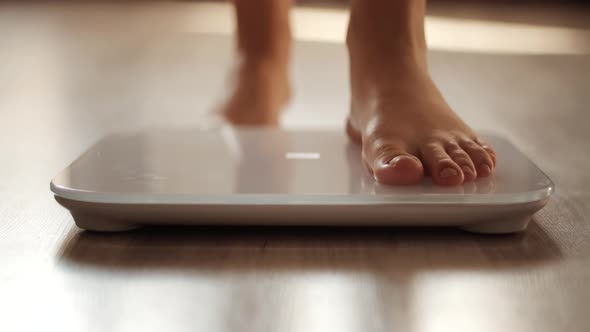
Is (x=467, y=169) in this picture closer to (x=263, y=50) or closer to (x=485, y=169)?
(x=485, y=169)

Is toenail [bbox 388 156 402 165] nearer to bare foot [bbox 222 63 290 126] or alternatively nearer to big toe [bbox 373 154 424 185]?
big toe [bbox 373 154 424 185]

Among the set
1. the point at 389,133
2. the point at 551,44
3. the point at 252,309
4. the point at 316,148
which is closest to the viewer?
the point at 252,309

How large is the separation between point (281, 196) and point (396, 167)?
4.9 inches

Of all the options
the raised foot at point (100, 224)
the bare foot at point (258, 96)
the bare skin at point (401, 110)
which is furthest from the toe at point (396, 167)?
the bare foot at point (258, 96)

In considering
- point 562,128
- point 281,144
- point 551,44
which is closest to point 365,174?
point 281,144

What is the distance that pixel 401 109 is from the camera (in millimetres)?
925

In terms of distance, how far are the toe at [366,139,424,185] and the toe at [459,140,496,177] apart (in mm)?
71

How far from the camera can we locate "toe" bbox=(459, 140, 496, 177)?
2.81 feet

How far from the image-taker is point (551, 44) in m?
2.27

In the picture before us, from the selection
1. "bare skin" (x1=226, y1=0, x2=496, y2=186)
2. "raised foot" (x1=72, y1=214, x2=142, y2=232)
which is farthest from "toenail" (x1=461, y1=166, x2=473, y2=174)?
"raised foot" (x1=72, y1=214, x2=142, y2=232)

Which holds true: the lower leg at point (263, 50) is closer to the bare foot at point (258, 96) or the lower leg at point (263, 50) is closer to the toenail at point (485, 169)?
the bare foot at point (258, 96)

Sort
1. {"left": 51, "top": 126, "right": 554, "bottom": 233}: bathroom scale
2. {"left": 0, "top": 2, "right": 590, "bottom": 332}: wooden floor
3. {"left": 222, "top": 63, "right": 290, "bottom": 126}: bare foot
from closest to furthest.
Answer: {"left": 0, "top": 2, "right": 590, "bottom": 332}: wooden floor
{"left": 51, "top": 126, "right": 554, "bottom": 233}: bathroom scale
{"left": 222, "top": 63, "right": 290, "bottom": 126}: bare foot

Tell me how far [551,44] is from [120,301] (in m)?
1.87

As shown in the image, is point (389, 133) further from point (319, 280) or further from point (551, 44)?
point (551, 44)
